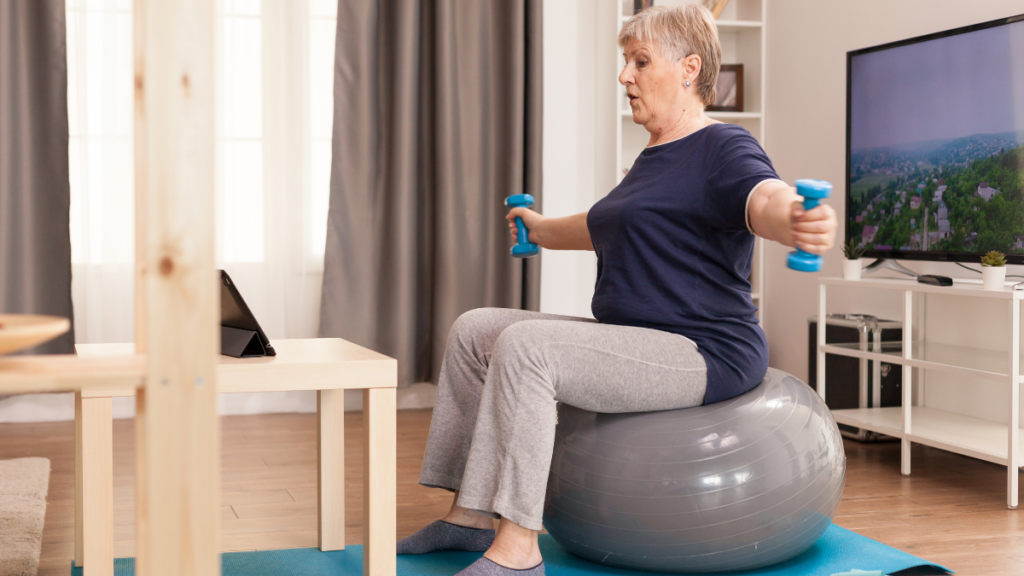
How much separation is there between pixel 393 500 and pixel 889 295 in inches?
87.2

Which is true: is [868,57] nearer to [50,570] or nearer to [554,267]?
[554,267]

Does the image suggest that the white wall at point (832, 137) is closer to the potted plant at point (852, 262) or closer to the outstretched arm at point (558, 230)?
the potted plant at point (852, 262)

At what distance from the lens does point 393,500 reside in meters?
1.41

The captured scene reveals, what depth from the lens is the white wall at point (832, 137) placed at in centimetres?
271

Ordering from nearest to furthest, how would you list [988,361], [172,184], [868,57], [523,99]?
[172,184] → [988,361] → [868,57] → [523,99]

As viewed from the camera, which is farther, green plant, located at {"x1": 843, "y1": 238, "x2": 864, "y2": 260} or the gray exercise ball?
green plant, located at {"x1": 843, "y1": 238, "x2": 864, "y2": 260}

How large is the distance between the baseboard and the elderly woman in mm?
1803

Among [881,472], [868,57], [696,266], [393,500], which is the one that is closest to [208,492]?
[393,500]

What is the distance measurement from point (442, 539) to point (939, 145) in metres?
1.87

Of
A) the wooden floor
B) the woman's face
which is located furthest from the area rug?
the woman's face

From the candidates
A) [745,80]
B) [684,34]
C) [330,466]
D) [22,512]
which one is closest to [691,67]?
[684,34]

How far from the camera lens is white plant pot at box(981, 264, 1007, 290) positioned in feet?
7.64

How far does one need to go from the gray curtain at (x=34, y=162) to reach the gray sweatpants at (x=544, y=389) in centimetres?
223

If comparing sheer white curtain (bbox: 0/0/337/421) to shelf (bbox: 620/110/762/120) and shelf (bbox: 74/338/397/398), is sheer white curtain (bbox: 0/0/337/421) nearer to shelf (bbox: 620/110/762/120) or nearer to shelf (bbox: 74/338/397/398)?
shelf (bbox: 620/110/762/120)
